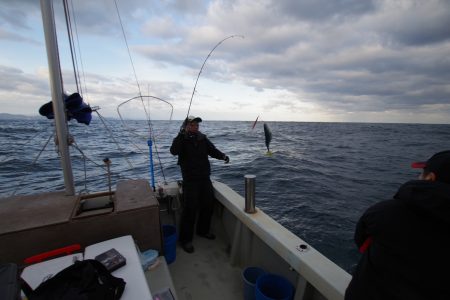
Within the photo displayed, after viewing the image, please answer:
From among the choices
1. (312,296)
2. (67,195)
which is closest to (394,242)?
(312,296)

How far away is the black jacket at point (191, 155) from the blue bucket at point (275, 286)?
57.4 inches

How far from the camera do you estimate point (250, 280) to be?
232cm

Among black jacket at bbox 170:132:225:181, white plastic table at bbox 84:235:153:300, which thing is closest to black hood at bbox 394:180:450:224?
white plastic table at bbox 84:235:153:300

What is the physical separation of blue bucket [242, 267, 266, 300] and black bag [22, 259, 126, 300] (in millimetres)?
1305

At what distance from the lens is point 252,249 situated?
8.66 feet

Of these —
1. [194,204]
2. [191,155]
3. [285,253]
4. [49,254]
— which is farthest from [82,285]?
[191,155]

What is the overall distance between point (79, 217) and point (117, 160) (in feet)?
32.4

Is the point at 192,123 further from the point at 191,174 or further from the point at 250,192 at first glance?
the point at 250,192

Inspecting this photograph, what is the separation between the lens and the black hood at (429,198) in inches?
31.9

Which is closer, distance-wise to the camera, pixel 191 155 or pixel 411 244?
pixel 411 244

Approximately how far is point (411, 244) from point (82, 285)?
5.25 feet

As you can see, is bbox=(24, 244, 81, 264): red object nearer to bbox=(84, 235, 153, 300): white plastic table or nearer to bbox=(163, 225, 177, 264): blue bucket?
bbox=(84, 235, 153, 300): white plastic table

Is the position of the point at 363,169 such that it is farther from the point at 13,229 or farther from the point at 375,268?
the point at 13,229

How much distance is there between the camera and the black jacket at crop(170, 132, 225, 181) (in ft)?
9.80
